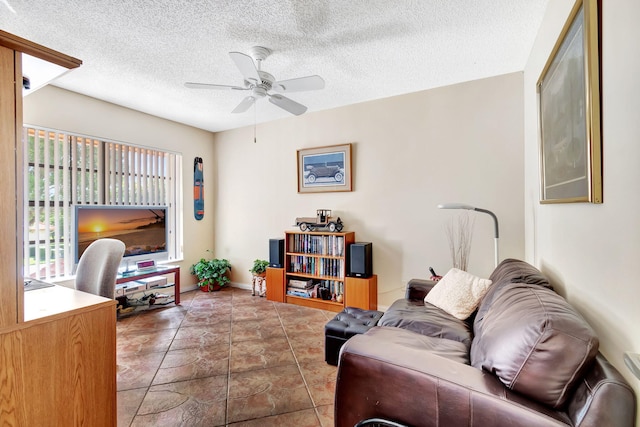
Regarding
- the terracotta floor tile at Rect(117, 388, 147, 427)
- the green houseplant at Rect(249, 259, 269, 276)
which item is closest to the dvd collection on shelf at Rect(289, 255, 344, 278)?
the green houseplant at Rect(249, 259, 269, 276)

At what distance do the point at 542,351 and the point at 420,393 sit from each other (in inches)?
17.2

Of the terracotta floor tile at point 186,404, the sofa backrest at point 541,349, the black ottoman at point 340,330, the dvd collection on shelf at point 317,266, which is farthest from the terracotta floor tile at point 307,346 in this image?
the sofa backrest at point 541,349

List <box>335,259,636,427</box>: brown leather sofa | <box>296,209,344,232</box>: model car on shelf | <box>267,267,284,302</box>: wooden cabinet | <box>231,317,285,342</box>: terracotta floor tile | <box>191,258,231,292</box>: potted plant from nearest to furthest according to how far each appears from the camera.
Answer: <box>335,259,636,427</box>: brown leather sofa → <box>231,317,285,342</box>: terracotta floor tile → <box>296,209,344,232</box>: model car on shelf → <box>267,267,284,302</box>: wooden cabinet → <box>191,258,231,292</box>: potted plant

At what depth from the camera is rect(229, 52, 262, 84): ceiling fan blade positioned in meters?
1.93

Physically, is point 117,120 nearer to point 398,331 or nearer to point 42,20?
point 42,20

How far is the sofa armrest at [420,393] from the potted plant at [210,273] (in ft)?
12.0

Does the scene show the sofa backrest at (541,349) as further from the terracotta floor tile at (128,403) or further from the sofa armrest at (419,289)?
the terracotta floor tile at (128,403)

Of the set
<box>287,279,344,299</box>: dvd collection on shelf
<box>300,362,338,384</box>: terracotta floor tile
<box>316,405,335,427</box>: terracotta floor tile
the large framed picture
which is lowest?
<box>316,405,335,427</box>: terracotta floor tile

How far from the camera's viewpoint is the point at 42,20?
2.02 meters

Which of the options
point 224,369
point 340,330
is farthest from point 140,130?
point 340,330

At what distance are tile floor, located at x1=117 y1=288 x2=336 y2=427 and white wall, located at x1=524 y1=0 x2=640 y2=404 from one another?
1.47 meters

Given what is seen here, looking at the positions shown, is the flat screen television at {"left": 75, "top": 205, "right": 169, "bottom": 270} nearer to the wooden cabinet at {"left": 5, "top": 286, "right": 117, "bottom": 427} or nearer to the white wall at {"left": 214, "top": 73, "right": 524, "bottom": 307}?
the white wall at {"left": 214, "top": 73, "right": 524, "bottom": 307}

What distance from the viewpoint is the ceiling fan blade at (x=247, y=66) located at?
6.33ft

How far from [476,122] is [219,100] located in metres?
2.99
